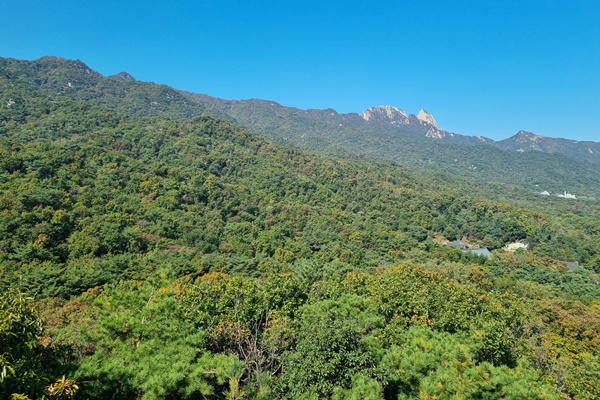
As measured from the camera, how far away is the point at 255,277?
111 feet

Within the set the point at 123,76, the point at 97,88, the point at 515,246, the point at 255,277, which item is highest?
the point at 123,76

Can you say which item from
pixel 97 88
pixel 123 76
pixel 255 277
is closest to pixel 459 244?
Answer: pixel 255 277

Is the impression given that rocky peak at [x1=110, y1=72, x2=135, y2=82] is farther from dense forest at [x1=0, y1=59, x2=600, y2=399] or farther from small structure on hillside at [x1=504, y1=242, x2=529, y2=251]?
small structure on hillside at [x1=504, y1=242, x2=529, y2=251]

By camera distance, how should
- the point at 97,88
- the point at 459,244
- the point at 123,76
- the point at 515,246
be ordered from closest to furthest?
the point at 459,244, the point at 515,246, the point at 97,88, the point at 123,76

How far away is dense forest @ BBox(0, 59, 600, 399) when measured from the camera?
32.2ft

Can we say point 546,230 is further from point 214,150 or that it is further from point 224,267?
point 214,150

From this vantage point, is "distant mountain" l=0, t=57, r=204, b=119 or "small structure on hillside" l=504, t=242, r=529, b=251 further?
"distant mountain" l=0, t=57, r=204, b=119

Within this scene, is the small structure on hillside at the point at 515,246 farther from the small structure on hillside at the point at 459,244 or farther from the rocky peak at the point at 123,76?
the rocky peak at the point at 123,76

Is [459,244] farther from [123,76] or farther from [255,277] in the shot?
[123,76]

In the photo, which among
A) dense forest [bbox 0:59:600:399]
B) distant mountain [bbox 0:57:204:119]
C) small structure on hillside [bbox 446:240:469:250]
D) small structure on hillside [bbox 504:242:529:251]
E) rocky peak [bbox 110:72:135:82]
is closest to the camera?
dense forest [bbox 0:59:600:399]

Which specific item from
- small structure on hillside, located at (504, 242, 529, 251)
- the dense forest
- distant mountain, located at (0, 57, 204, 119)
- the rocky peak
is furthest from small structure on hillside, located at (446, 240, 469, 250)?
the rocky peak

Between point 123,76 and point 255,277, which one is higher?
point 123,76

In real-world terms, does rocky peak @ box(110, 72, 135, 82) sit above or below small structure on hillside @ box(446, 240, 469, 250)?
above

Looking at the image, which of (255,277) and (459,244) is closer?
(255,277)
